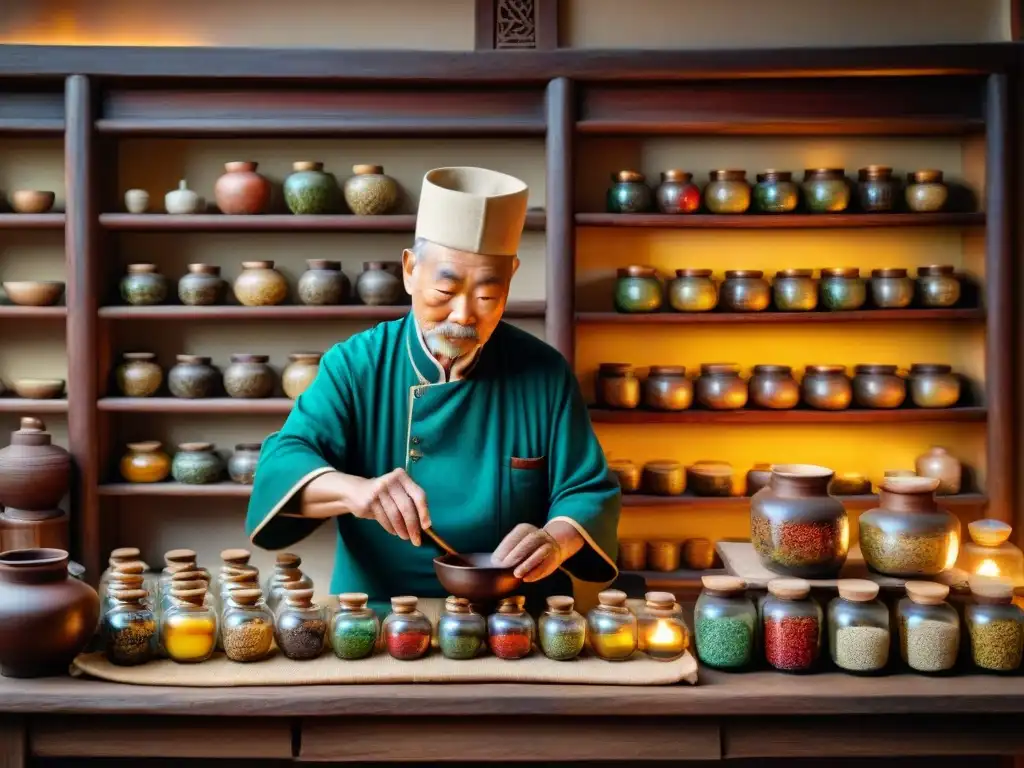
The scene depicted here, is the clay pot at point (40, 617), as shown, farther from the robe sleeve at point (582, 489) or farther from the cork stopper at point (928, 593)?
the cork stopper at point (928, 593)

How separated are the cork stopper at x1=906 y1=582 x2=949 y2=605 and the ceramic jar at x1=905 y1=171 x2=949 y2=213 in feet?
8.61

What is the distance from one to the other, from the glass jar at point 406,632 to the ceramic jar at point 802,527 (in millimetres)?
610

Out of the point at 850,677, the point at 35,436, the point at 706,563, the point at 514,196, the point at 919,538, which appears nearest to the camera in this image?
the point at 850,677

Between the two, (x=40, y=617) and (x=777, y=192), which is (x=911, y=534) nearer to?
(x=40, y=617)

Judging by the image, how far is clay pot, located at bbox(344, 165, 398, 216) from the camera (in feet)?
13.1

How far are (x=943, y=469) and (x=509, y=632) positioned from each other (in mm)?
2857

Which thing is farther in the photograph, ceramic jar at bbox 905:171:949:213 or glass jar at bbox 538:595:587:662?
ceramic jar at bbox 905:171:949:213

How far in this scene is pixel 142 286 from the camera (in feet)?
13.2

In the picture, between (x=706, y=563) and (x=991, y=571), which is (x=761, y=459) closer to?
(x=706, y=563)

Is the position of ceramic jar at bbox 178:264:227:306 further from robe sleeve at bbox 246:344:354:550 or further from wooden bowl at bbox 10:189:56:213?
robe sleeve at bbox 246:344:354:550

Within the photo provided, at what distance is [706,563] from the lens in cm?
410

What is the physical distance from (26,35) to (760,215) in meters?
2.95

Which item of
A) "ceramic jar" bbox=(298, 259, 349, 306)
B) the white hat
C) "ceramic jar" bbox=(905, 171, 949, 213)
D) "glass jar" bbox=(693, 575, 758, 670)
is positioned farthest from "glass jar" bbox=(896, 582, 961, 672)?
"ceramic jar" bbox=(298, 259, 349, 306)

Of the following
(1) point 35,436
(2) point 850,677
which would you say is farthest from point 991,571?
(1) point 35,436
